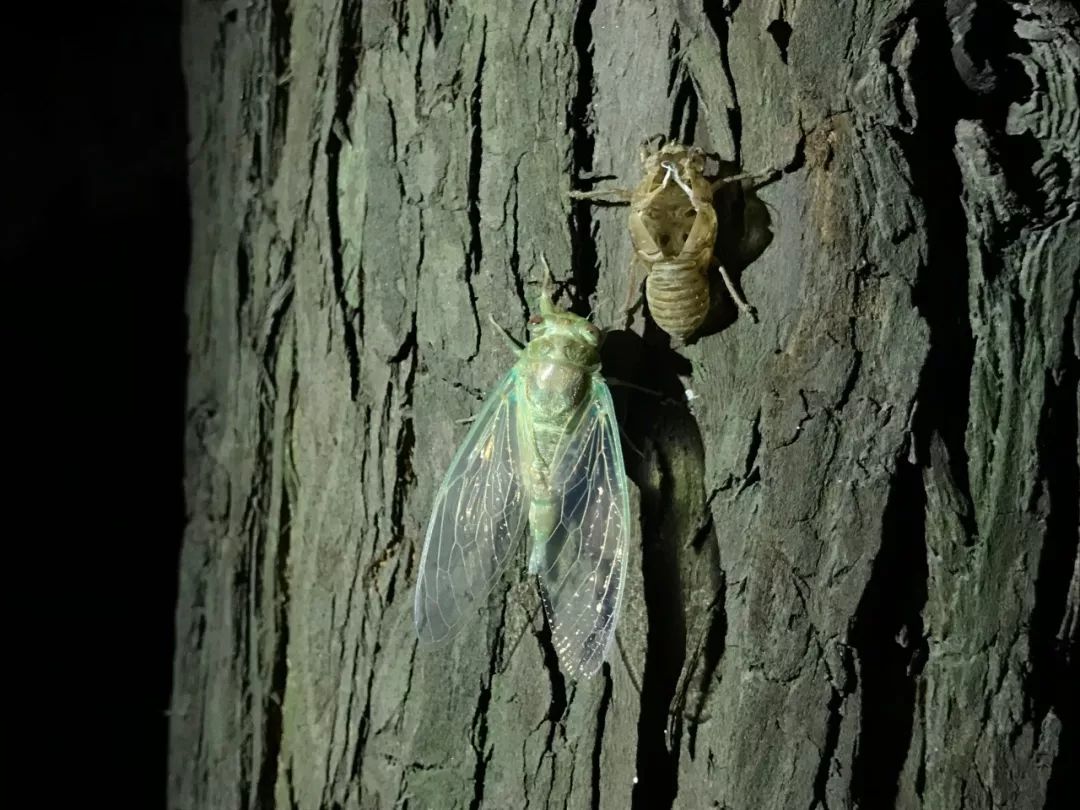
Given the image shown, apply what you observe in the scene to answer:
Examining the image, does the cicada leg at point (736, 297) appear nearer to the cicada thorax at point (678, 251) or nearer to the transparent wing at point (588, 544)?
the cicada thorax at point (678, 251)

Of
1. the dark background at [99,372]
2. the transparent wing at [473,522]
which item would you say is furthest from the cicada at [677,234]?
the dark background at [99,372]

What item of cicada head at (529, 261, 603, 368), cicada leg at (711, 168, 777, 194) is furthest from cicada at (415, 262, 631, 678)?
cicada leg at (711, 168, 777, 194)

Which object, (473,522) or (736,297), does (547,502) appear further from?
(736,297)

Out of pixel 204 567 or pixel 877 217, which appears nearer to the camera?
pixel 877 217

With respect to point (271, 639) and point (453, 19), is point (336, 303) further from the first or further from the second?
point (271, 639)

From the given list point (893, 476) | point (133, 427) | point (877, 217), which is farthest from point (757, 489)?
point (133, 427)

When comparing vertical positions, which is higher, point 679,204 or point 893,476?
point 679,204

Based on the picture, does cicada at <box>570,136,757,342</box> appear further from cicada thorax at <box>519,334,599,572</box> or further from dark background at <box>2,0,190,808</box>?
dark background at <box>2,0,190,808</box>
